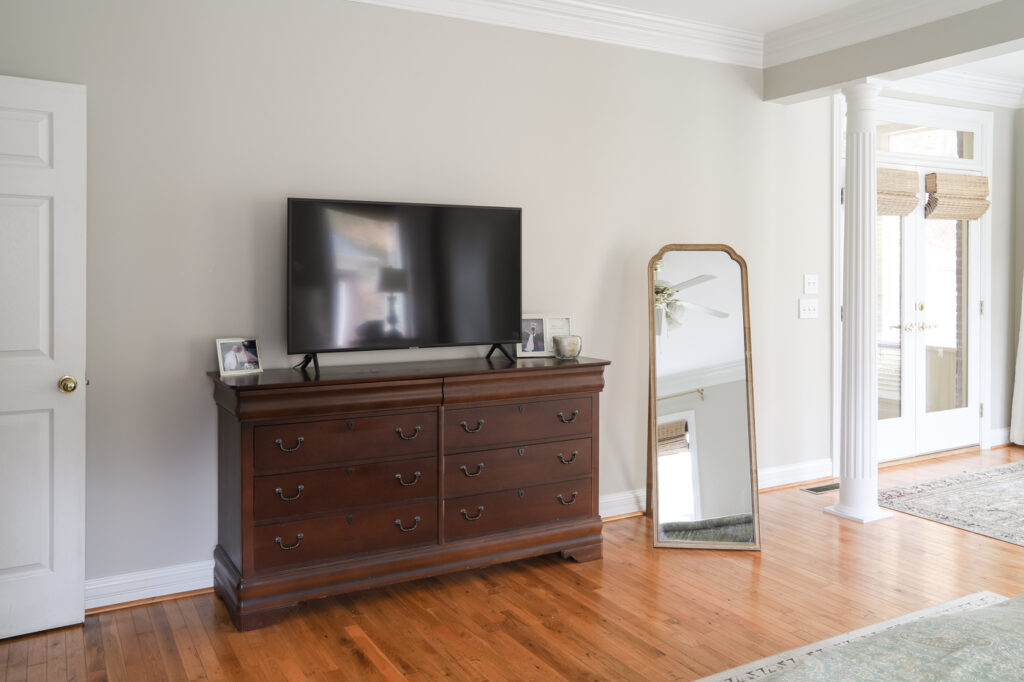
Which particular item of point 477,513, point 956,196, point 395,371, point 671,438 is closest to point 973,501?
point 671,438

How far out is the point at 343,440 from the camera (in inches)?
121

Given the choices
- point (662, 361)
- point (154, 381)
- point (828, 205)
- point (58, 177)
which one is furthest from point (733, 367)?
point (58, 177)

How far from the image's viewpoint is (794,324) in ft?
16.0

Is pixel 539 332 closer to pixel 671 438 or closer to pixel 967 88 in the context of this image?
pixel 671 438

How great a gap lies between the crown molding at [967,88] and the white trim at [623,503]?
10.1 ft

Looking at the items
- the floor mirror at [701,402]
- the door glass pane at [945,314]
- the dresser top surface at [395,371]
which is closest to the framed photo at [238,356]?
the dresser top surface at [395,371]

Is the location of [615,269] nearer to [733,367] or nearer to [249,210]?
[733,367]

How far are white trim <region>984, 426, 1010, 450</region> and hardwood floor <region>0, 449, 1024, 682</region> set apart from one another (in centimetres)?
237

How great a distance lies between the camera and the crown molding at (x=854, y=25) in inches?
148

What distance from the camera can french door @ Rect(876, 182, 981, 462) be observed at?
17.8 ft

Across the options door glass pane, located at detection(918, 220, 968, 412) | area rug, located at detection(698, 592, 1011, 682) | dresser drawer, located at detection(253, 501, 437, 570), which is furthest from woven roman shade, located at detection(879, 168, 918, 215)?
area rug, located at detection(698, 592, 1011, 682)

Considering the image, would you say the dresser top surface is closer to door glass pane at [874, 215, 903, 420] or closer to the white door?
the white door

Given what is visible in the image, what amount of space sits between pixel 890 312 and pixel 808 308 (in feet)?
2.94

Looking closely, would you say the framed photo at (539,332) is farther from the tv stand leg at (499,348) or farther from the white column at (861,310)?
the white column at (861,310)
